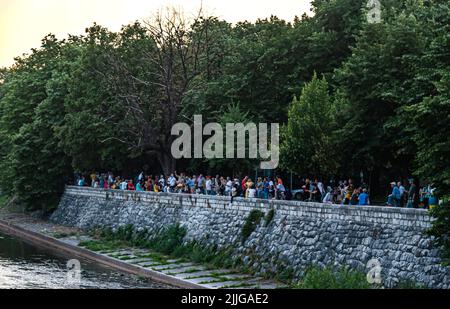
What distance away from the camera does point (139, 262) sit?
136ft

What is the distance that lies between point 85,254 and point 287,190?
1346cm

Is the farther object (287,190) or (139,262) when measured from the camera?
(287,190)

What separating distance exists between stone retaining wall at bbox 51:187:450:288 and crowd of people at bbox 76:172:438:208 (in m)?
1.22

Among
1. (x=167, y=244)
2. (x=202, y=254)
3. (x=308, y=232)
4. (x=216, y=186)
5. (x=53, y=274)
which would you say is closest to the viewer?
(x=308, y=232)

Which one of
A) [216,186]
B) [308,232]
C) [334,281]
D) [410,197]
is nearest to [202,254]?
[216,186]

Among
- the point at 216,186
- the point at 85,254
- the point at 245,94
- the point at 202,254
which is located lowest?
the point at 85,254

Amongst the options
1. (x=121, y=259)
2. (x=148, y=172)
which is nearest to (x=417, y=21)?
(x=121, y=259)

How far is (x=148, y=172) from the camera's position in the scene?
6862cm

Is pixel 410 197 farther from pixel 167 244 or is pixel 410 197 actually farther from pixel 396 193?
pixel 167 244

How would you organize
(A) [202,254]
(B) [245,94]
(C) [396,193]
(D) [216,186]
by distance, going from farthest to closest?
1. (B) [245,94]
2. (D) [216,186]
3. (A) [202,254]
4. (C) [396,193]

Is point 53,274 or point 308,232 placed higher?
point 308,232

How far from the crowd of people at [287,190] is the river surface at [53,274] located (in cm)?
769

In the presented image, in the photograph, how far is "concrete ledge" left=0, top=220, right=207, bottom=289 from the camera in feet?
118
